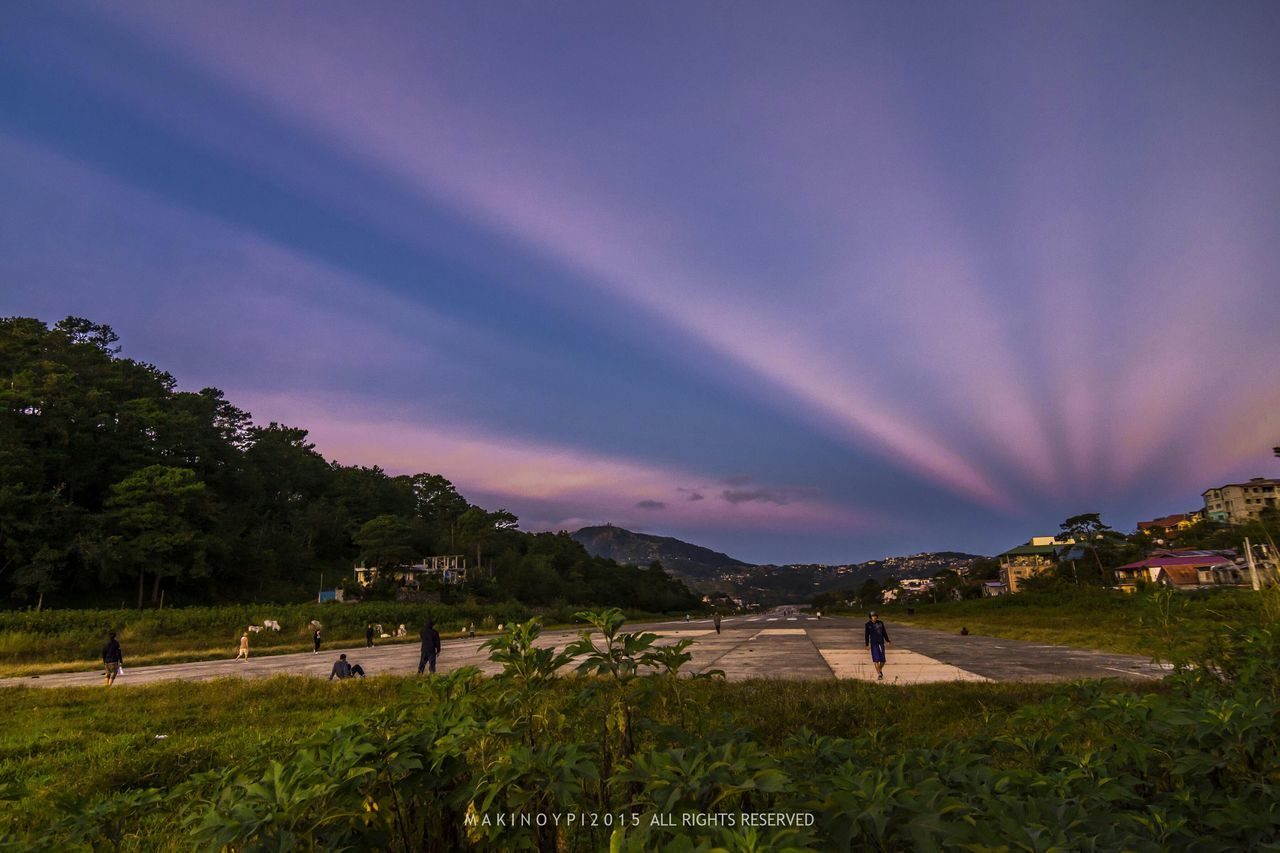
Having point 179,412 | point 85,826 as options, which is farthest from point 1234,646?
point 179,412

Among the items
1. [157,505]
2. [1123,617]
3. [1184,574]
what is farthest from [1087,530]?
A: [157,505]

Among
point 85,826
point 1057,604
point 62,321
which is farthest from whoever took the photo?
point 62,321

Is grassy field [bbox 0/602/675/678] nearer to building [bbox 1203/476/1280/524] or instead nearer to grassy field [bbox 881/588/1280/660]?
grassy field [bbox 881/588/1280/660]

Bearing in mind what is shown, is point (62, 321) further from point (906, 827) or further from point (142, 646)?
point (906, 827)

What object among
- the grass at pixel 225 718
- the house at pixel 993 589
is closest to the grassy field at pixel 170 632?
the grass at pixel 225 718

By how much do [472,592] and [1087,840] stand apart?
99422 mm

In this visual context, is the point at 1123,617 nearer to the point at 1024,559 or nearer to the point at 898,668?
the point at 898,668

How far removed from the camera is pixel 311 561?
10594 centimetres

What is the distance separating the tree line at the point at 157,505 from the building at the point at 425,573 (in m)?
2.25

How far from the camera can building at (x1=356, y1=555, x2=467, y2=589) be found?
8750 centimetres

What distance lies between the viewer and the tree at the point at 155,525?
64875mm

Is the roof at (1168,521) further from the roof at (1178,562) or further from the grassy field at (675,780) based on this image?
the grassy field at (675,780)

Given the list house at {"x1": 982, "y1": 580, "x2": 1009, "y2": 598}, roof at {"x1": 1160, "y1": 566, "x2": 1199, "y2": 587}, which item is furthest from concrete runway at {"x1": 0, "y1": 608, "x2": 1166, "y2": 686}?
house at {"x1": 982, "y1": 580, "x2": 1009, "y2": 598}

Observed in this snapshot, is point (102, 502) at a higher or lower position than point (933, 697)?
higher
